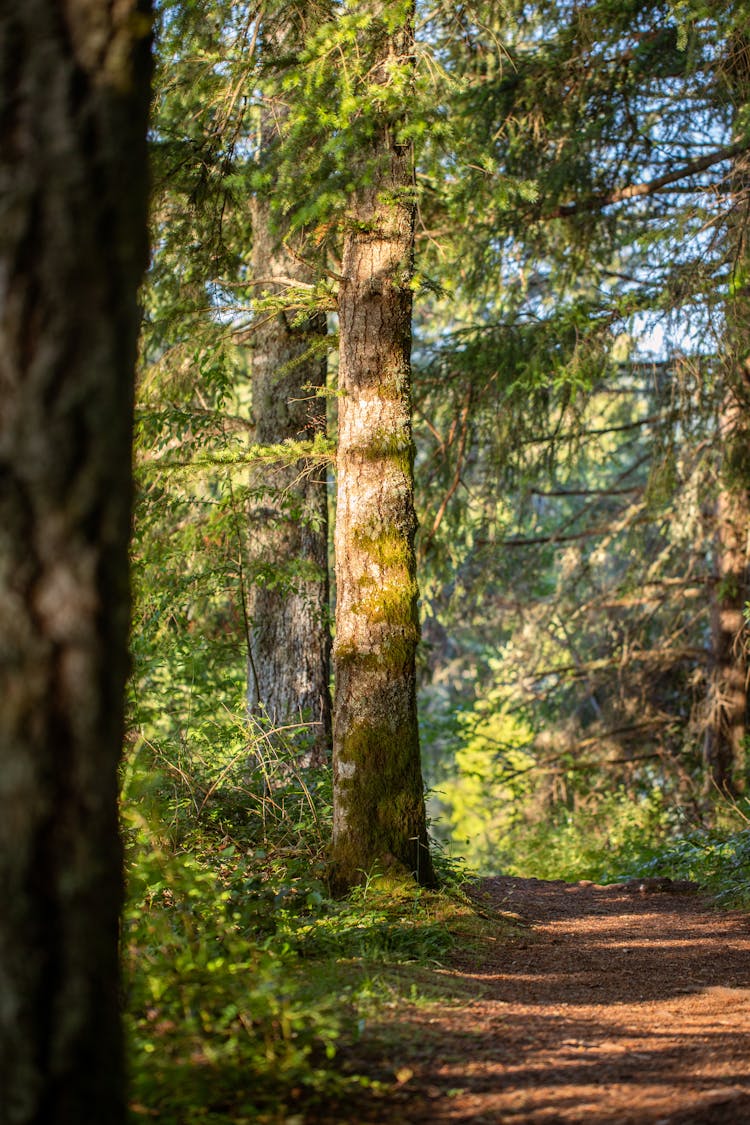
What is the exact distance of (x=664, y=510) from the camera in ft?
42.8

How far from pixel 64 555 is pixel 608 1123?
2226 mm

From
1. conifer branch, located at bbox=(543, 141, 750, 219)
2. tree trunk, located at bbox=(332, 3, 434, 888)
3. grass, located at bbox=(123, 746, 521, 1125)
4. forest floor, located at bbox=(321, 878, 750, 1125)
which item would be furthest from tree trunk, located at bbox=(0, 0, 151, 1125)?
conifer branch, located at bbox=(543, 141, 750, 219)

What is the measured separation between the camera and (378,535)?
→ 252 inches

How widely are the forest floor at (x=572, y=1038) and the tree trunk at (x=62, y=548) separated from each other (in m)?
1.02

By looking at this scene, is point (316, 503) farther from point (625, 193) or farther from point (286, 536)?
point (625, 193)

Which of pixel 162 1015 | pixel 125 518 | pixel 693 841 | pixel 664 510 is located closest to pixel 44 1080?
pixel 162 1015

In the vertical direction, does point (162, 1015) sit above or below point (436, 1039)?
above

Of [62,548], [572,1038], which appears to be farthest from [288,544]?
[62,548]

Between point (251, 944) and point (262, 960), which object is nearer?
point (262, 960)

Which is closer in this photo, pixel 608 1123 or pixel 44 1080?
pixel 44 1080

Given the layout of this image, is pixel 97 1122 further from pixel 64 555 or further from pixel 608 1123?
pixel 608 1123

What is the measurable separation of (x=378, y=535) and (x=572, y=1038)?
3.18 metres

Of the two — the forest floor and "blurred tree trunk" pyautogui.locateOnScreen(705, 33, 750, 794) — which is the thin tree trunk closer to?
"blurred tree trunk" pyautogui.locateOnScreen(705, 33, 750, 794)

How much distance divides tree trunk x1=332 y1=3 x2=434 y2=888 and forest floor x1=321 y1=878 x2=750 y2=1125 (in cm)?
89
